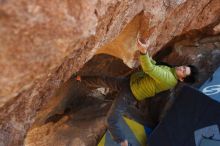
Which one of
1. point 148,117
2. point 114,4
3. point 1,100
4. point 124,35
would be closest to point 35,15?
point 1,100

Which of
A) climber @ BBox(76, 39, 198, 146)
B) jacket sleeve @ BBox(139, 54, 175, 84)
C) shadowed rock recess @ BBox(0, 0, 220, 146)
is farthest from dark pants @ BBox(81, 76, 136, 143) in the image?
jacket sleeve @ BBox(139, 54, 175, 84)

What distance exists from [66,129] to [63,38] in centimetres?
284

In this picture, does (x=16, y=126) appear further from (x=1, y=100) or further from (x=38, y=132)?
(x=38, y=132)

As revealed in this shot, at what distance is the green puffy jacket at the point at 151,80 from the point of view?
430 cm

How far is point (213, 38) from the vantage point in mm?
5828

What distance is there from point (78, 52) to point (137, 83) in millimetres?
1250

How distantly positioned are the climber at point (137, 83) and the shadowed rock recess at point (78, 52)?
0.84 ft

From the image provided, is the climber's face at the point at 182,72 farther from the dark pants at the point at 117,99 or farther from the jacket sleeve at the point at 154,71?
the dark pants at the point at 117,99

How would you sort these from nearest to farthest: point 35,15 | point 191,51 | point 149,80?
point 35,15 → point 149,80 → point 191,51

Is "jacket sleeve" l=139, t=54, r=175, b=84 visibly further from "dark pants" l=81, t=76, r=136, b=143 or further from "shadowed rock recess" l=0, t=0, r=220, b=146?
"dark pants" l=81, t=76, r=136, b=143

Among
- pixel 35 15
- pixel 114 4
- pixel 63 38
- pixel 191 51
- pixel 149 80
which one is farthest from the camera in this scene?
pixel 191 51

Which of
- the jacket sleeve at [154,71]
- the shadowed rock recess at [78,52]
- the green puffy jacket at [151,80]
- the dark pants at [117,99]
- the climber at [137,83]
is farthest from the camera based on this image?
the dark pants at [117,99]

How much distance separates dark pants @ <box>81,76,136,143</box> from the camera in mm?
4707

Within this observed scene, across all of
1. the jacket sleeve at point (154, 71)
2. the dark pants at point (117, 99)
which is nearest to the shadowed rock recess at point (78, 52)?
the dark pants at point (117, 99)
